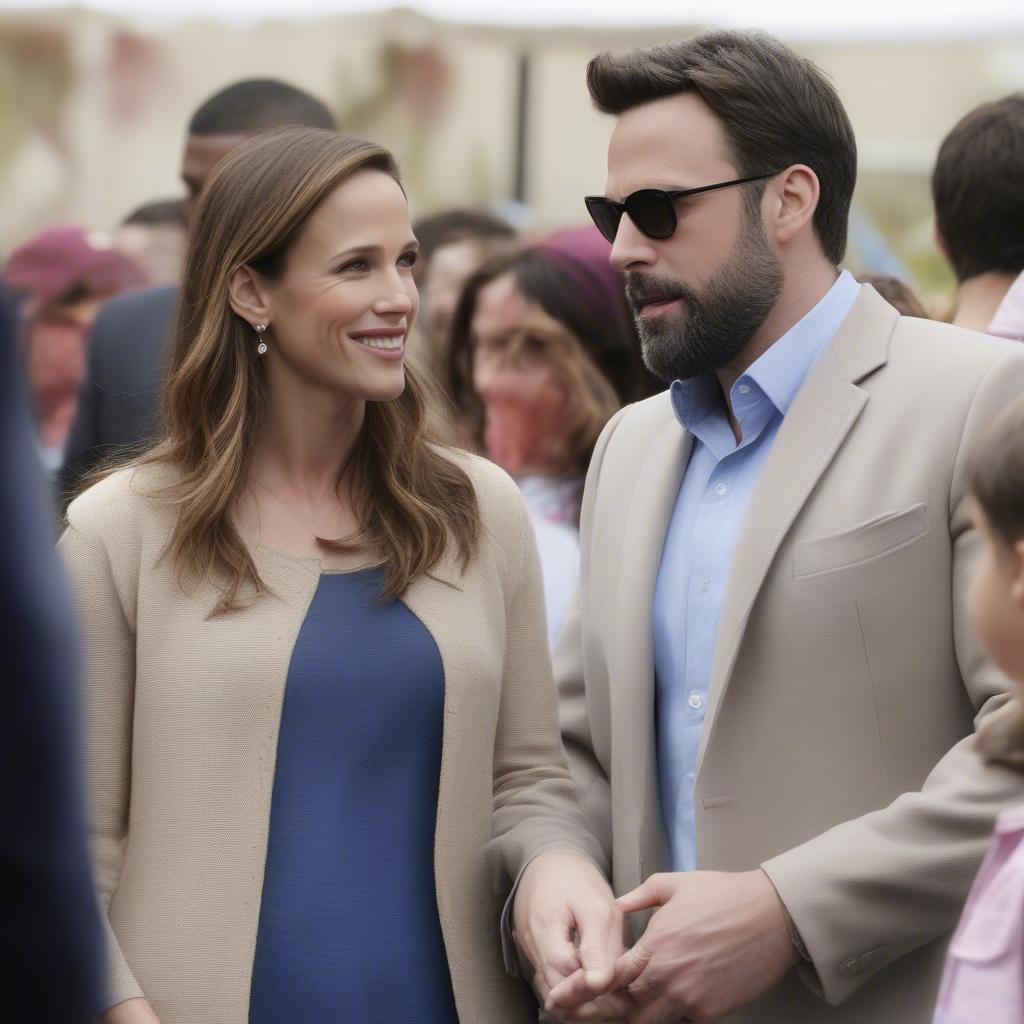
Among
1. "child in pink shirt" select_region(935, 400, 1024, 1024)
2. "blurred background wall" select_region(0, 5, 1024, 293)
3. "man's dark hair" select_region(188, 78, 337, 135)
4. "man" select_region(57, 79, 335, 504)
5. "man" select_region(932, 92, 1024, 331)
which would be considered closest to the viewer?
"child in pink shirt" select_region(935, 400, 1024, 1024)

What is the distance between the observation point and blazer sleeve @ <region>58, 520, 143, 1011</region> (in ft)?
9.57

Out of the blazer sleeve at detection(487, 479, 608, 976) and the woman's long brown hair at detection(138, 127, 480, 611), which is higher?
the woman's long brown hair at detection(138, 127, 480, 611)

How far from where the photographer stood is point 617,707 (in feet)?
9.94

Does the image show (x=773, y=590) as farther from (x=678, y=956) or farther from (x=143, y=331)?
(x=143, y=331)

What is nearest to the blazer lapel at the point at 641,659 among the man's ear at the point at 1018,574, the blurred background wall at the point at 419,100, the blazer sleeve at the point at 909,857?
the blazer sleeve at the point at 909,857

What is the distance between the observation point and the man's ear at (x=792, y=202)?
304 cm

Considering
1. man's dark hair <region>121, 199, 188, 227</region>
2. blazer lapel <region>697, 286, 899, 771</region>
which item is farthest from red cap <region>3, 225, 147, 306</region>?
blazer lapel <region>697, 286, 899, 771</region>

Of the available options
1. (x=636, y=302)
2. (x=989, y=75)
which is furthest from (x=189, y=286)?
(x=989, y=75)

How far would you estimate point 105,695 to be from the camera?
9.59 feet

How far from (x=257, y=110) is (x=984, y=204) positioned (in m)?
2.14

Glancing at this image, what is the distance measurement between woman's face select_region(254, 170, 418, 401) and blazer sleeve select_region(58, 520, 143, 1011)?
51cm

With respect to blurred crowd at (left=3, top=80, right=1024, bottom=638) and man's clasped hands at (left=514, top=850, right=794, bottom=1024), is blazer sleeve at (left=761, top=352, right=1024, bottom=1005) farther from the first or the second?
blurred crowd at (left=3, top=80, right=1024, bottom=638)

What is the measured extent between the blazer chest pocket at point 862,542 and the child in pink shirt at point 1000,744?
1.72ft

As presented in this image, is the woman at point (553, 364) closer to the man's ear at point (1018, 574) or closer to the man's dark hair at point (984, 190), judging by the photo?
the man's dark hair at point (984, 190)
